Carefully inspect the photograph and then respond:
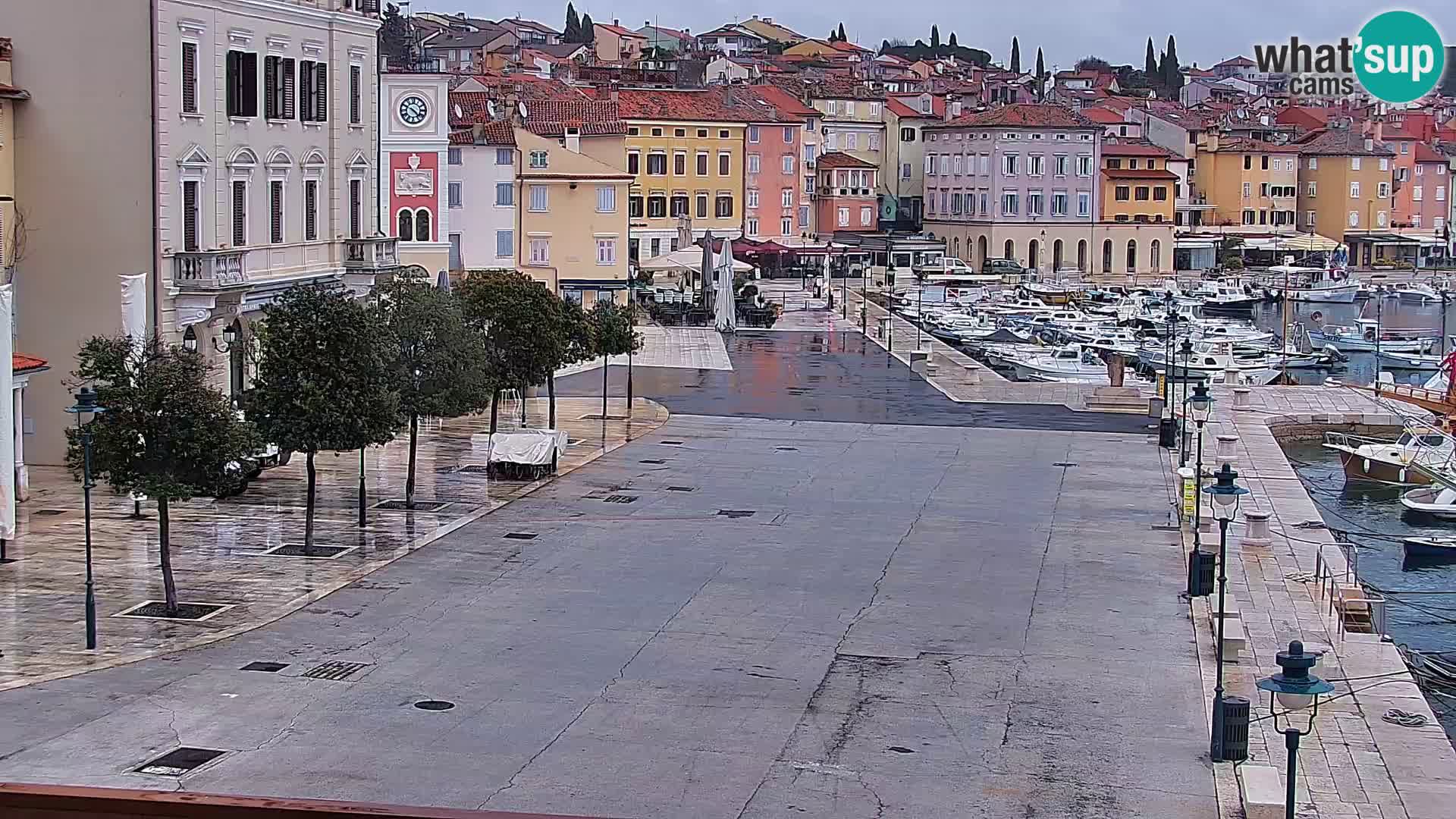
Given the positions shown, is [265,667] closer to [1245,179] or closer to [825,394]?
[825,394]

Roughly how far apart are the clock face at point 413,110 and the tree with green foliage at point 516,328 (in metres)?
18.3

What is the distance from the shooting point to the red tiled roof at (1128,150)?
4737 inches

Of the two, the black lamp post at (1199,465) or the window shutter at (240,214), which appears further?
the window shutter at (240,214)

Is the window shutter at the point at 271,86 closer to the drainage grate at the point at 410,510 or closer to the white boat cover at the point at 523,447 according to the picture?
the white boat cover at the point at 523,447

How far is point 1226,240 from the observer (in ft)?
409

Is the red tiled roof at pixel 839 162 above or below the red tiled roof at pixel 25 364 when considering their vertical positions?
above

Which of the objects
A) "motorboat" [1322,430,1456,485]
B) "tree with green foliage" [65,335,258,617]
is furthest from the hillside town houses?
"motorboat" [1322,430,1456,485]

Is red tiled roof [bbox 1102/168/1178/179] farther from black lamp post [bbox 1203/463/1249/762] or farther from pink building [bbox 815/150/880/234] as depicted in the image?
black lamp post [bbox 1203/463/1249/762]

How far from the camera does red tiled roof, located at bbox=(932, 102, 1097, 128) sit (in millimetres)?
113375

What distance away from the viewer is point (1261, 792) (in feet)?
53.6

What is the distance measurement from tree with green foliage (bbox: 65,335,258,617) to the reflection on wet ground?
80.5ft

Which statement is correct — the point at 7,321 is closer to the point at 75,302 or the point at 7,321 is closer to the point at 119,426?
the point at 119,426

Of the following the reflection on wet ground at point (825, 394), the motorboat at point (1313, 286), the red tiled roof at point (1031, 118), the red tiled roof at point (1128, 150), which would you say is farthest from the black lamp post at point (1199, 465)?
the red tiled roof at point (1128, 150)

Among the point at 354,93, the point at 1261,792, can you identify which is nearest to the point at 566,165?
the point at 354,93
